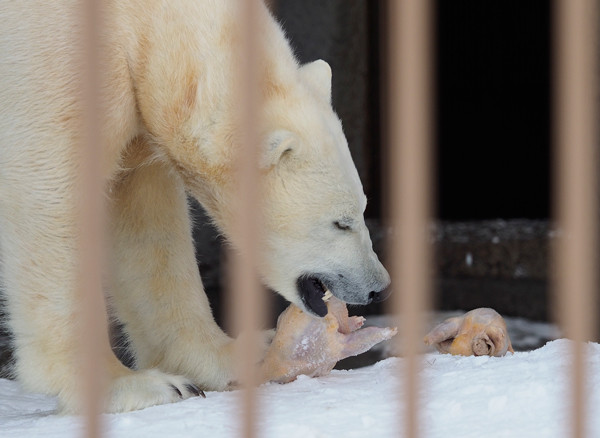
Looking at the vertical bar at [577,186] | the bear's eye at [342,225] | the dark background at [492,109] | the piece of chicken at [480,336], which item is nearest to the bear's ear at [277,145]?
the bear's eye at [342,225]

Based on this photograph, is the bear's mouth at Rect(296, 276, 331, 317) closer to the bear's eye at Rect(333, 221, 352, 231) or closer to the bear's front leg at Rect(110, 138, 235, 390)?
the bear's eye at Rect(333, 221, 352, 231)

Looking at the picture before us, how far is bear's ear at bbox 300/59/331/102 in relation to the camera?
236 cm

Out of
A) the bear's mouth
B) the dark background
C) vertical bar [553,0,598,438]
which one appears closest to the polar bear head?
the bear's mouth

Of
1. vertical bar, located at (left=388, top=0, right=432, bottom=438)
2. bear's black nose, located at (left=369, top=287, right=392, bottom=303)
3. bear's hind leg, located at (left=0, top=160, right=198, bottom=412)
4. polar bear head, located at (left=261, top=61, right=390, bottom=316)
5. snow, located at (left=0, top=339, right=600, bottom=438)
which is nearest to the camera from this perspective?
vertical bar, located at (left=388, top=0, right=432, bottom=438)

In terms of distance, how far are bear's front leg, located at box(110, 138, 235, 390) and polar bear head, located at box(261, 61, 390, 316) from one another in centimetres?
34

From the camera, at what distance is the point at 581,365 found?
1242 millimetres

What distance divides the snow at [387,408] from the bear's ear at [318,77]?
69 centimetres

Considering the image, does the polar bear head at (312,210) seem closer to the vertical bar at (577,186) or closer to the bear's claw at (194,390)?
the bear's claw at (194,390)

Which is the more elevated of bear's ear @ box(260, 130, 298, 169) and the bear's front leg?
bear's ear @ box(260, 130, 298, 169)

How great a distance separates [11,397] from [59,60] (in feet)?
2.83

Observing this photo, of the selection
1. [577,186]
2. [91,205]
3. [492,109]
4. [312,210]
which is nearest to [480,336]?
[312,210]

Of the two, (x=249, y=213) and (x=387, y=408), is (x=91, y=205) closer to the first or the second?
(x=249, y=213)

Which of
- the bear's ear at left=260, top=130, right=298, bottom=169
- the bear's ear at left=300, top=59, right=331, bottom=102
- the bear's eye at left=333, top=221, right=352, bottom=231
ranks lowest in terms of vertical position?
the bear's eye at left=333, top=221, right=352, bottom=231

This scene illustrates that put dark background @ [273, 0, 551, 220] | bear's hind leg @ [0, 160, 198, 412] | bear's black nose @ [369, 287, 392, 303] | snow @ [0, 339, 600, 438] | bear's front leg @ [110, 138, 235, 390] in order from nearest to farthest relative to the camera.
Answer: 1. snow @ [0, 339, 600, 438]
2. bear's hind leg @ [0, 160, 198, 412]
3. bear's black nose @ [369, 287, 392, 303]
4. bear's front leg @ [110, 138, 235, 390]
5. dark background @ [273, 0, 551, 220]
